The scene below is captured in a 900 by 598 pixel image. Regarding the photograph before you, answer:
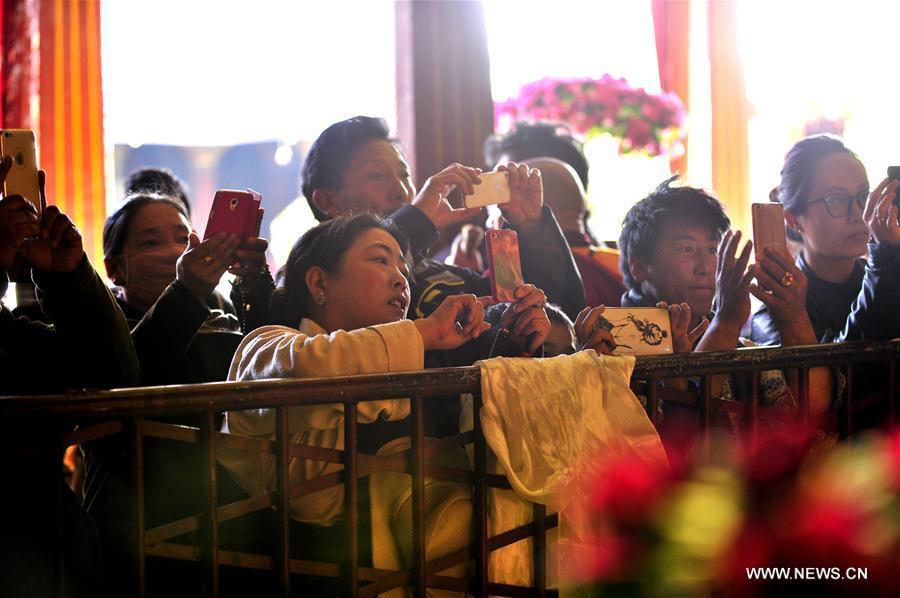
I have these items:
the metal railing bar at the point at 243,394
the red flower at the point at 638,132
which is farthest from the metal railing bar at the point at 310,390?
the red flower at the point at 638,132

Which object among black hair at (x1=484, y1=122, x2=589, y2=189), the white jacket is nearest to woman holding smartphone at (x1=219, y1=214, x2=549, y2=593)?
the white jacket

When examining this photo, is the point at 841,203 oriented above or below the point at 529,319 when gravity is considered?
above

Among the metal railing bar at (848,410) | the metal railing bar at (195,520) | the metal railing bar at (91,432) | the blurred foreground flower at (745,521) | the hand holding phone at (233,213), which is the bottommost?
the blurred foreground flower at (745,521)

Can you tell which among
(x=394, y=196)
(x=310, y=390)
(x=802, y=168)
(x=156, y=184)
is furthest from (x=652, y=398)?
(x=156, y=184)

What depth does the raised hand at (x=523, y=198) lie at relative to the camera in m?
2.18

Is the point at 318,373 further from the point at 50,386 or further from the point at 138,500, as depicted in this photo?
the point at 50,386

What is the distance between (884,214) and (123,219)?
1624 mm

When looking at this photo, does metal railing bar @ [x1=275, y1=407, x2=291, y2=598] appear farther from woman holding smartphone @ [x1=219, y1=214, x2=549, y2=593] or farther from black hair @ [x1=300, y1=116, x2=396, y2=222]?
black hair @ [x1=300, y1=116, x2=396, y2=222]

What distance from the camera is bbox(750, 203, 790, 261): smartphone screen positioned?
188 centimetres

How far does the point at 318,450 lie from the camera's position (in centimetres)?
133

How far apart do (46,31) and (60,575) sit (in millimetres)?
3141

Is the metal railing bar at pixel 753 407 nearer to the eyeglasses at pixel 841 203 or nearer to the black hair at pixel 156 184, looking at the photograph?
the eyeglasses at pixel 841 203

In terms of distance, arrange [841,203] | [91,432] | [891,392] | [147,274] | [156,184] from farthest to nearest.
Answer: [156,184], [841,203], [147,274], [891,392], [91,432]

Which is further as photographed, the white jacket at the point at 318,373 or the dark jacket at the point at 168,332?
the dark jacket at the point at 168,332
